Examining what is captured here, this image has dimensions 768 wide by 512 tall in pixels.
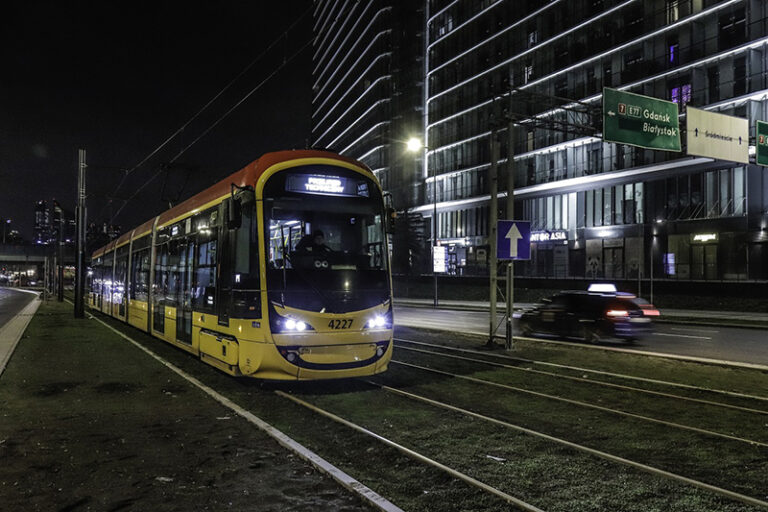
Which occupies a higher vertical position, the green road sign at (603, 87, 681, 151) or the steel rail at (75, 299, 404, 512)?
the green road sign at (603, 87, 681, 151)

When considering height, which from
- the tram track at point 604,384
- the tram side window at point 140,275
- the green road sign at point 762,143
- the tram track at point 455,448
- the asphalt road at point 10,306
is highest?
the green road sign at point 762,143

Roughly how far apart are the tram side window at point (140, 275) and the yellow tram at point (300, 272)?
23.6ft

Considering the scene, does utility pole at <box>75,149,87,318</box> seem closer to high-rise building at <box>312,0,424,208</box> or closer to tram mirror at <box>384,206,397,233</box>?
tram mirror at <box>384,206,397,233</box>

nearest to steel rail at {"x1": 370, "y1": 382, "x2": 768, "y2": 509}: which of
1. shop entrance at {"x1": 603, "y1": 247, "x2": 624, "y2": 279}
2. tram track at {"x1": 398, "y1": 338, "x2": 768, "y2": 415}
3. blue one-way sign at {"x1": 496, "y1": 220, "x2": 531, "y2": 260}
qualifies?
tram track at {"x1": 398, "y1": 338, "x2": 768, "y2": 415}

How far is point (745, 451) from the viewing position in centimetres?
661

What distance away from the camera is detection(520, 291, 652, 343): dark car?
17.1m

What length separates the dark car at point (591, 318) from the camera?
56.1 ft

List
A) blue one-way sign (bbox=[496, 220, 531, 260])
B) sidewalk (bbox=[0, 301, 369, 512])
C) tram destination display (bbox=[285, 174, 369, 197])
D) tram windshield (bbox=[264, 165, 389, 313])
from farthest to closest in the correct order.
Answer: blue one-way sign (bbox=[496, 220, 531, 260]) → tram destination display (bbox=[285, 174, 369, 197]) → tram windshield (bbox=[264, 165, 389, 313]) → sidewalk (bbox=[0, 301, 369, 512])

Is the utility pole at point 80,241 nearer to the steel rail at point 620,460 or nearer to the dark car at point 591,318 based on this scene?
the dark car at point 591,318

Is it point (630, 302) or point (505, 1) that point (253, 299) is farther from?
point (505, 1)

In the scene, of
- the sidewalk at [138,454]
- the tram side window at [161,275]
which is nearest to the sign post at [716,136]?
the tram side window at [161,275]

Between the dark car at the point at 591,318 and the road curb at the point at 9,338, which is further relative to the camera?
the dark car at the point at 591,318

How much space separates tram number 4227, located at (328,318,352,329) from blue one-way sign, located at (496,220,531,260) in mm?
7334

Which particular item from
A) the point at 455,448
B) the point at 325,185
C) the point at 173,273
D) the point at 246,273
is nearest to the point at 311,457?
the point at 455,448
